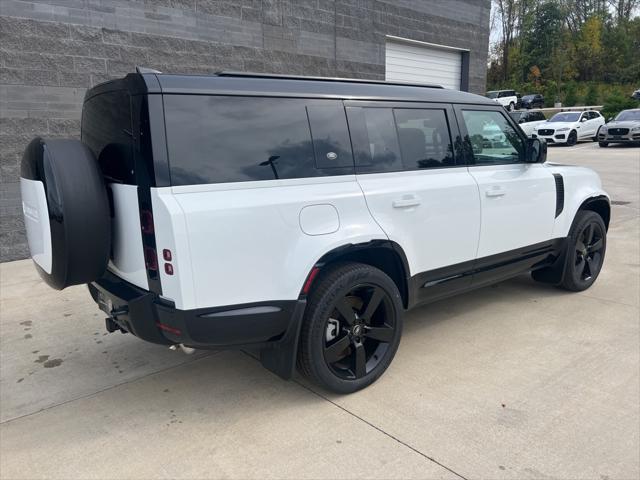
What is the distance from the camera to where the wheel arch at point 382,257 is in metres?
3.13

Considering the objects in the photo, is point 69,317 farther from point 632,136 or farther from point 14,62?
point 632,136

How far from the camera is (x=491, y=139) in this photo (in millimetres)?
4320

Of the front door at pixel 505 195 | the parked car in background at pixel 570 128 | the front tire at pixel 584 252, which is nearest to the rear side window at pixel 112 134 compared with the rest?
the front door at pixel 505 195

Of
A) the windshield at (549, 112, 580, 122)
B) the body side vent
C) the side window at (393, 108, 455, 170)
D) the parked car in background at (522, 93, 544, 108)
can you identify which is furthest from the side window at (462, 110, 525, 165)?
the parked car in background at (522, 93, 544, 108)

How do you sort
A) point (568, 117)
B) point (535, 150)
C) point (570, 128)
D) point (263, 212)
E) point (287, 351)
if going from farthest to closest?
point (568, 117), point (570, 128), point (535, 150), point (287, 351), point (263, 212)

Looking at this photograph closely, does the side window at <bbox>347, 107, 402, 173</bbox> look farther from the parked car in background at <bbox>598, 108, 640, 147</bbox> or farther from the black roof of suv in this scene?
the parked car in background at <bbox>598, 108, 640, 147</bbox>

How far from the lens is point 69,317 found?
4.80m

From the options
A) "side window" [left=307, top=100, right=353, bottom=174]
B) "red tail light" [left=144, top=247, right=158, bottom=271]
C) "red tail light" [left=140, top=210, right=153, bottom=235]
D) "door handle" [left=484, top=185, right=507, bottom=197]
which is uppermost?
"side window" [left=307, top=100, right=353, bottom=174]

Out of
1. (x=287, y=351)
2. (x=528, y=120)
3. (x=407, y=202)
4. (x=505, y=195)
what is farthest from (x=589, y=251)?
(x=528, y=120)

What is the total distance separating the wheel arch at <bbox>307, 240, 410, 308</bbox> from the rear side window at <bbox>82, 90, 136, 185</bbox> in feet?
3.97

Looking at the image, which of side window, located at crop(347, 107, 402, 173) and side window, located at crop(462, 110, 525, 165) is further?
side window, located at crop(462, 110, 525, 165)

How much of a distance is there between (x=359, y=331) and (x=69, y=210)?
1.82 meters

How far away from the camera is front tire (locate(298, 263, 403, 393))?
3076mm

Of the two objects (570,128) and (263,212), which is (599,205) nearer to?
(263,212)
